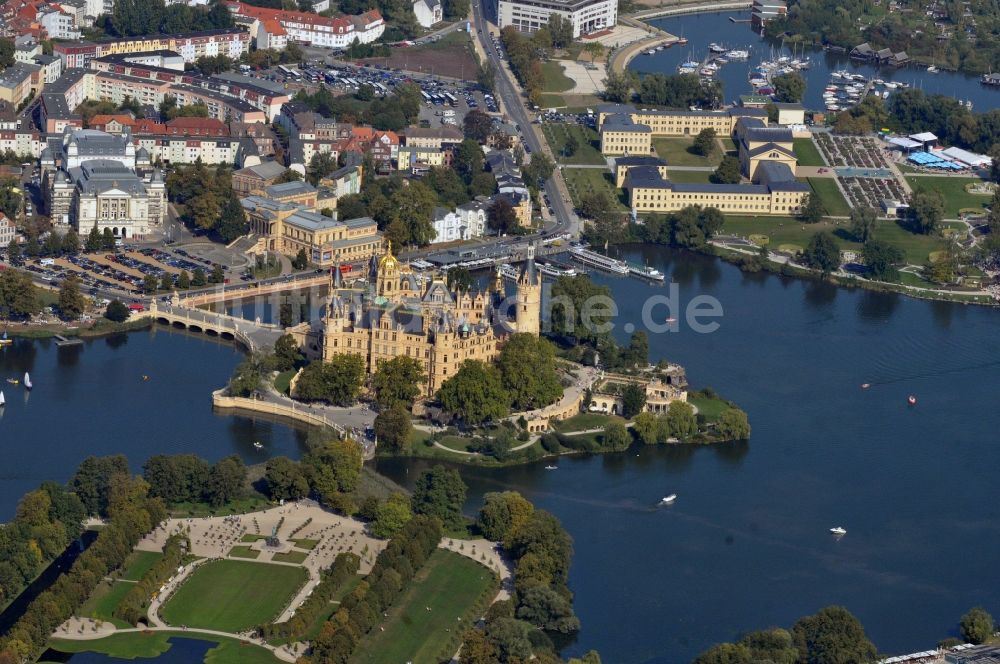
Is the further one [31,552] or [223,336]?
[223,336]

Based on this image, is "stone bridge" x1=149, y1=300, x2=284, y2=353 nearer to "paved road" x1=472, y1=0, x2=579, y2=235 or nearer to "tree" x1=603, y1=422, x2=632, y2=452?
"tree" x1=603, y1=422, x2=632, y2=452

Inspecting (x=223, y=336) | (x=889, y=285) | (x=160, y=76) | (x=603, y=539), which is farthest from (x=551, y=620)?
(x=160, y=76)

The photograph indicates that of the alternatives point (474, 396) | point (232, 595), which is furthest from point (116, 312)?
point (232, 595)

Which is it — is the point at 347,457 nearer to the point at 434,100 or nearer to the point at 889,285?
the point at 889,285

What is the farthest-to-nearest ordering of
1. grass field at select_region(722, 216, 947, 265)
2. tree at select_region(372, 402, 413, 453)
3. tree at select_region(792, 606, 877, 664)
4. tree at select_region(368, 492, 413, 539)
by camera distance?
grass field at select_region(722, 216, 947, 265)
tree at select_region(372, 402, 413, 453)
tree at select_region(368, 492, 413, 539)
tree at select_region(792, 606, 877, 664)

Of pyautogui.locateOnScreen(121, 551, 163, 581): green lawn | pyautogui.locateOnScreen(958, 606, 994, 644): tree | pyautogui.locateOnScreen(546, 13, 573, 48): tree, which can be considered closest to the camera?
pyautogui.locateOnScreen(958, 606, 994, 644): tree

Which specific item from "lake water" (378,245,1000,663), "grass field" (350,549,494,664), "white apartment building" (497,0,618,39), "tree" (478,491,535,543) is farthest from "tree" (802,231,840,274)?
"white apartment building" (497,0,618,39)

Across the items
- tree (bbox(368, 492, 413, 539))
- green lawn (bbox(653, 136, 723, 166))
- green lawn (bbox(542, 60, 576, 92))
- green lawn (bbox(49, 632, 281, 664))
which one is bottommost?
green lawn (bbox(49, 632, 281, 664))

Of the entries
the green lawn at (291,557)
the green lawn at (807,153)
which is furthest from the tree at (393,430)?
the green lawn at (807,153)
